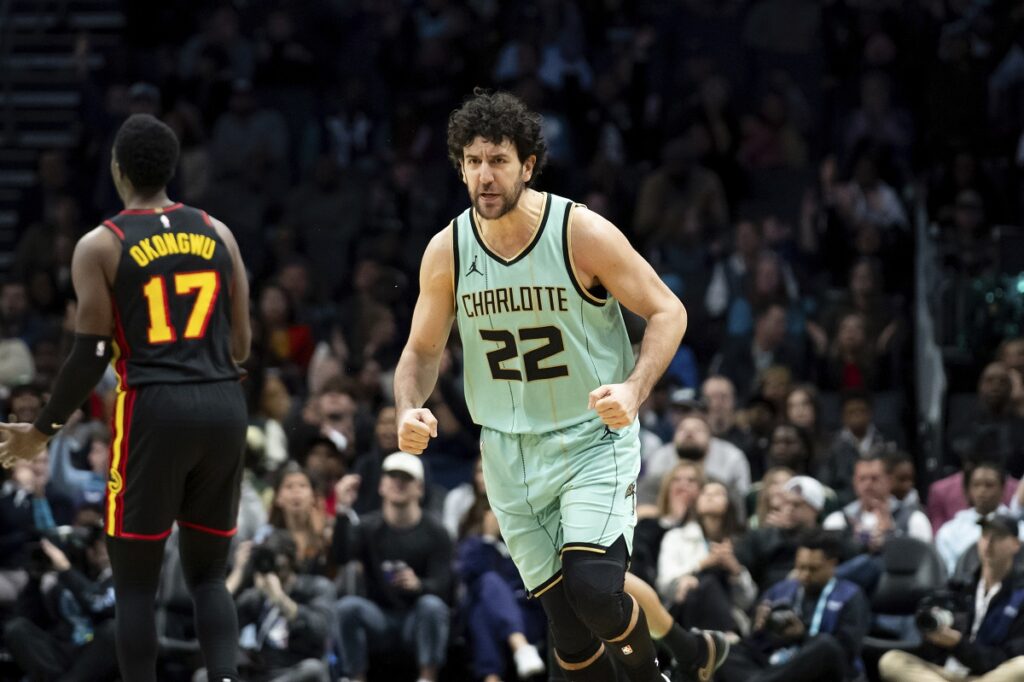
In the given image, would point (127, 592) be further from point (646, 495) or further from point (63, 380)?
point (646, 495)

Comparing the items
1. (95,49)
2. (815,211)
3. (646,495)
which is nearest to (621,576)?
(646,495)

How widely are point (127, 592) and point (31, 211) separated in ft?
34.5

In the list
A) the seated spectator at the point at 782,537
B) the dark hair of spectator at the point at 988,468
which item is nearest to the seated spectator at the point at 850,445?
the dark hair of spectator at the point at 988,468

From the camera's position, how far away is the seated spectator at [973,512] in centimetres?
1080

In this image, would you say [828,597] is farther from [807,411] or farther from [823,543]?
[807,411]

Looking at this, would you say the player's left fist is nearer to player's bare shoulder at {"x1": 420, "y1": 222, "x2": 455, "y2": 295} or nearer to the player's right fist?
the player's right fist

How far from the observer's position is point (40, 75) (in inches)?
707

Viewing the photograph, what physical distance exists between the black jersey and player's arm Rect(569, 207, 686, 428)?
1542mm

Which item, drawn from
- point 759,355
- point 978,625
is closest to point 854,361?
point 759,355

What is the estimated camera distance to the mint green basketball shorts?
20.4ft

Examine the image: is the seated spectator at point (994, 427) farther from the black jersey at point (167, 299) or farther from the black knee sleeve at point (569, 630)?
the black jersey at point (167, 299)

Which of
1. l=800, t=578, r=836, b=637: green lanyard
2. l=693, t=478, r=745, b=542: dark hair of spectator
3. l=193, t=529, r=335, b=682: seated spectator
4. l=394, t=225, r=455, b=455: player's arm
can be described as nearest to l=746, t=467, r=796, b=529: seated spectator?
l=693, t=478, r=745, b=542: dark hair of spectator

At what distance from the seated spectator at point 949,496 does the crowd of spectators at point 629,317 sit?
26 millimetres

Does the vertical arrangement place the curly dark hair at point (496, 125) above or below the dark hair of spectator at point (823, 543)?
above
